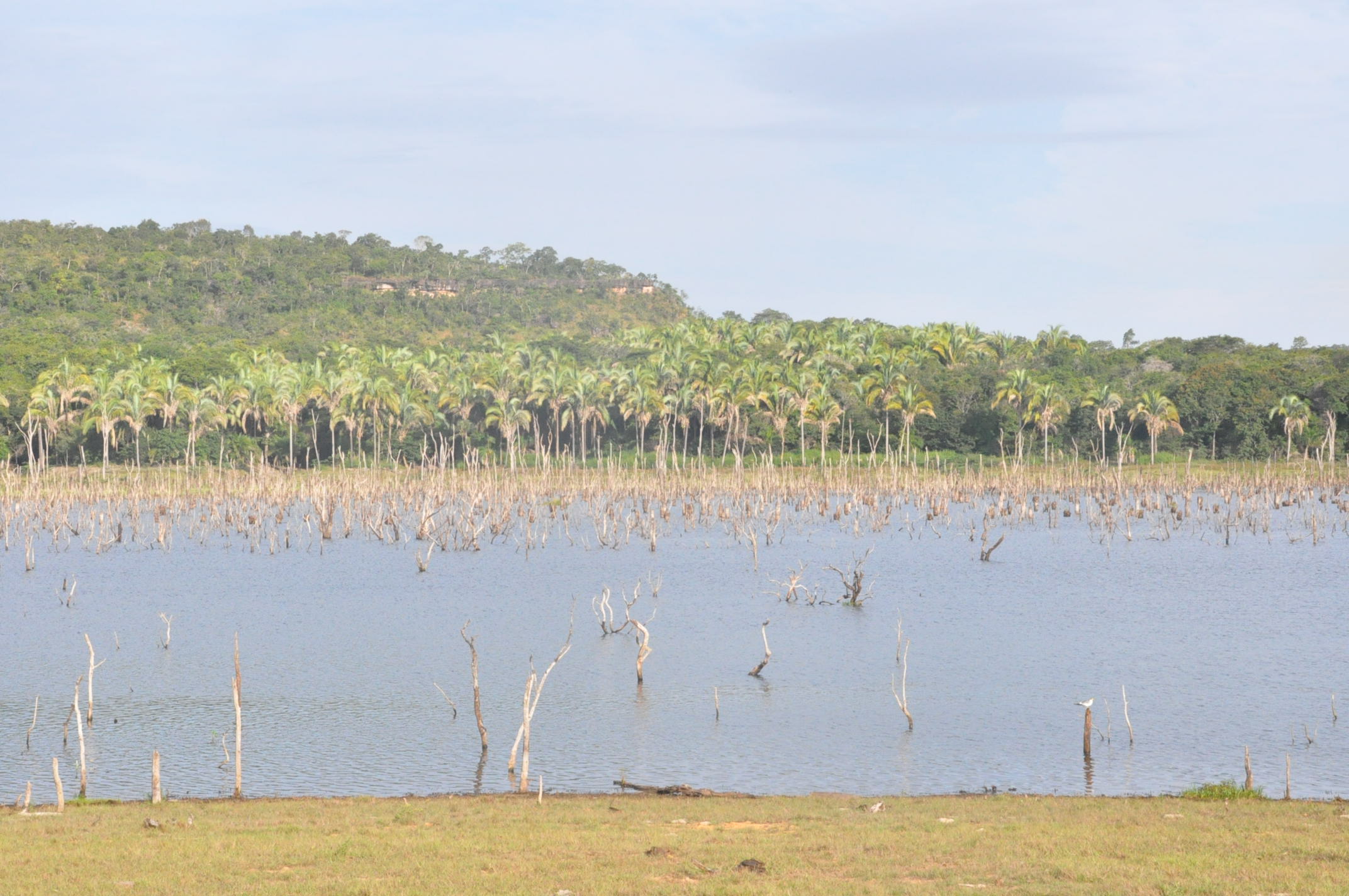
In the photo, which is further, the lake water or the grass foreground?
the lake water

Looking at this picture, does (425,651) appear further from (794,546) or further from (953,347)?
(953,347)

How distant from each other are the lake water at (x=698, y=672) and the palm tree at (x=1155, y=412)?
Answer: 36943mm

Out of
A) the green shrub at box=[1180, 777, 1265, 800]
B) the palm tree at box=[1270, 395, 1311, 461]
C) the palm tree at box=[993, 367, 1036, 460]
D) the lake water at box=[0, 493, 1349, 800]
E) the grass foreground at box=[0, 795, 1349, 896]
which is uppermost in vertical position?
the palm tree at box=[993, 367, 1036, 460]

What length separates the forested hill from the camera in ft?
388

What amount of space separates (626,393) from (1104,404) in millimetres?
33207

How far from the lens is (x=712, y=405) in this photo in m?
93.8

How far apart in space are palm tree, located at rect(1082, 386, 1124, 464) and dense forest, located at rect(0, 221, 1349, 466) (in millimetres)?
249

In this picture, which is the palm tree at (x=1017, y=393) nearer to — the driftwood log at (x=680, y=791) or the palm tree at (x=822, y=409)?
the palm tree at (x=822, y=409)

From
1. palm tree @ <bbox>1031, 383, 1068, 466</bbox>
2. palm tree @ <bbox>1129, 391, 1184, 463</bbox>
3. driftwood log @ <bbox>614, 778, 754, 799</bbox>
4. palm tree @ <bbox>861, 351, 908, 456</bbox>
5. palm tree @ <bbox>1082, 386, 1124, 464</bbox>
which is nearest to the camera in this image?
driftwood log @ <bbox>614, 778, 754, 799</bbox>

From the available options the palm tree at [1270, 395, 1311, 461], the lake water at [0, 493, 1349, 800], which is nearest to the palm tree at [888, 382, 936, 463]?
the palm tree at [1270, 395, 1311, 461]

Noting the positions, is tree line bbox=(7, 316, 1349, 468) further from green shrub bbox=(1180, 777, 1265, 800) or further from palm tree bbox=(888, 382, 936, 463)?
green shrub bbox=(1180, 777, 1265, 800)

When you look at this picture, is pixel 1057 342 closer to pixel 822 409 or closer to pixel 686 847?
pixel 822 409

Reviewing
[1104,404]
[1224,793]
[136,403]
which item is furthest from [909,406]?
[1224,793]

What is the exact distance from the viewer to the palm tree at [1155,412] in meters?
87.6
